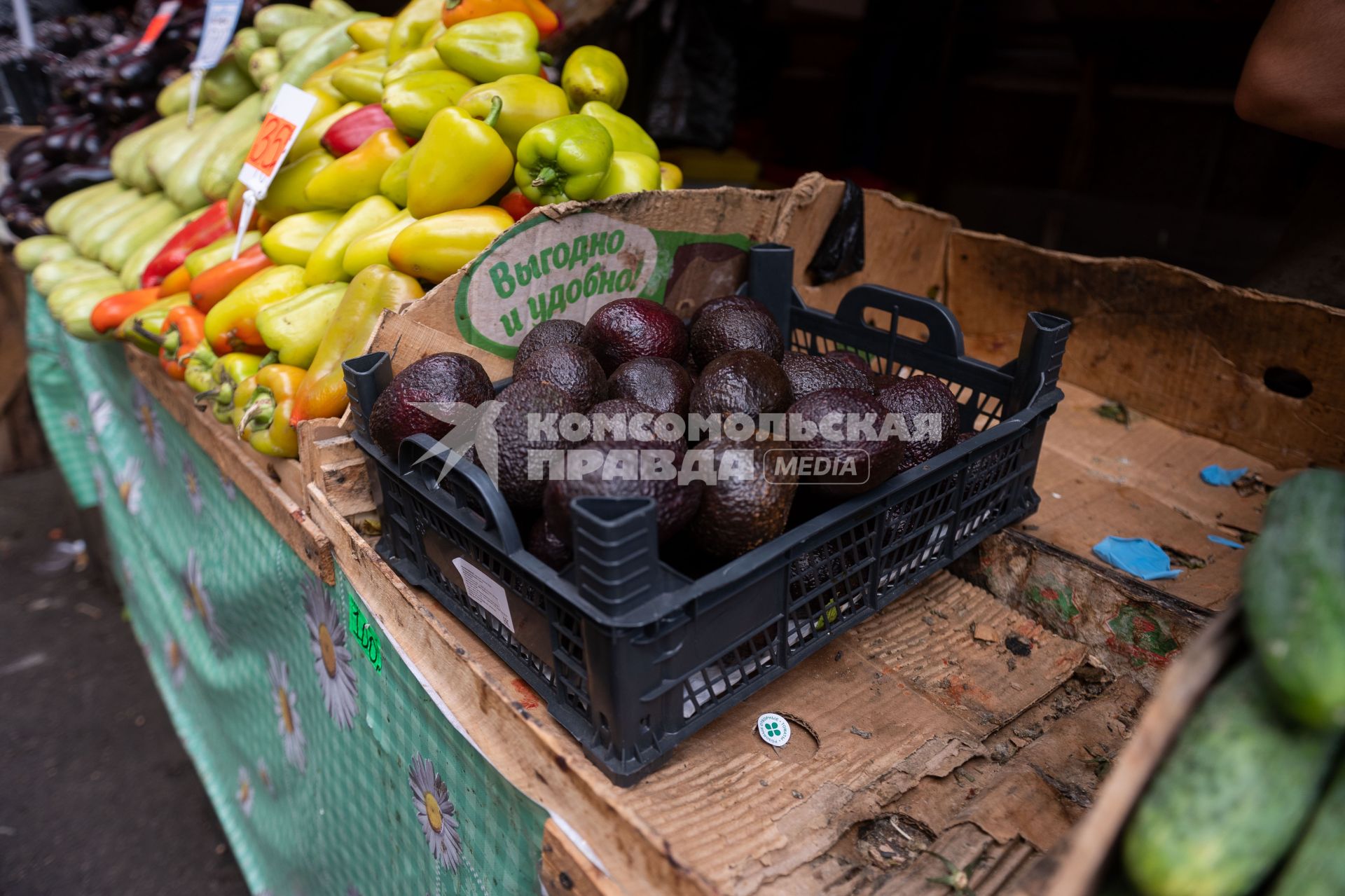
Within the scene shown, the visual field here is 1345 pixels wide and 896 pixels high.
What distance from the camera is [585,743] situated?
1.12m

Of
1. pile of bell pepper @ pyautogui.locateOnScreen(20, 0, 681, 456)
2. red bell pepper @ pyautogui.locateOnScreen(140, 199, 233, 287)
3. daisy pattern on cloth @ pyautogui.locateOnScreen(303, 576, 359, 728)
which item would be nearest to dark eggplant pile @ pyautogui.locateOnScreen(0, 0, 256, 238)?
pile of bell pepper @ pyautogui.locateOnScreen(20, 0, 681, 456)

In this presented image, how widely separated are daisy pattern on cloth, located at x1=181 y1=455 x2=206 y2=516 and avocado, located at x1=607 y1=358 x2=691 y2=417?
64.0 inches

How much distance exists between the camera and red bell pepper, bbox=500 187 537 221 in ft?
6.53

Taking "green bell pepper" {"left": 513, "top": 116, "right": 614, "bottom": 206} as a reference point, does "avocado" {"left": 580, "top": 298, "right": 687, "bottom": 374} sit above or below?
below

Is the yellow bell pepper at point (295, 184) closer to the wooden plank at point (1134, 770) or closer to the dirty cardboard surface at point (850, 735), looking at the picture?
the dirty cardboard surface at point (850, 735)

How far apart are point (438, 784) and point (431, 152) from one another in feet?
4.48

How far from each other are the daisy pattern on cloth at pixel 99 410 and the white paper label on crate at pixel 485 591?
2704 millimetres

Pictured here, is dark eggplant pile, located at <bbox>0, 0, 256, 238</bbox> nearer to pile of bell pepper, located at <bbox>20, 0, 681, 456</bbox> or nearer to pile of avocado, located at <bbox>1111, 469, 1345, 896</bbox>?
pile of bell pepper, located at <bbox>20, 0, 681, 456</bbox>

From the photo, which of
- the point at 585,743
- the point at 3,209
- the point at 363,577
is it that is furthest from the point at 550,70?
the point at 3,209

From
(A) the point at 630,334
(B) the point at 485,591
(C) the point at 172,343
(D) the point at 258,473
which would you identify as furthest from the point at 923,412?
(C) the point at 172,343

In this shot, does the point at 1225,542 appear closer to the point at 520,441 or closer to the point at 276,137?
the point at 520,441

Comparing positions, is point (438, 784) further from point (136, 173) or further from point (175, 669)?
point (136, 173)

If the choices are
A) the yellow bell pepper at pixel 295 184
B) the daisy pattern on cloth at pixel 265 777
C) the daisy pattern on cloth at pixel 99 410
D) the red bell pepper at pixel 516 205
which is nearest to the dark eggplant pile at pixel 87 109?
the daisy pattern on cloth at pixel 99 410

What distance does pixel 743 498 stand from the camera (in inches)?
43.8
